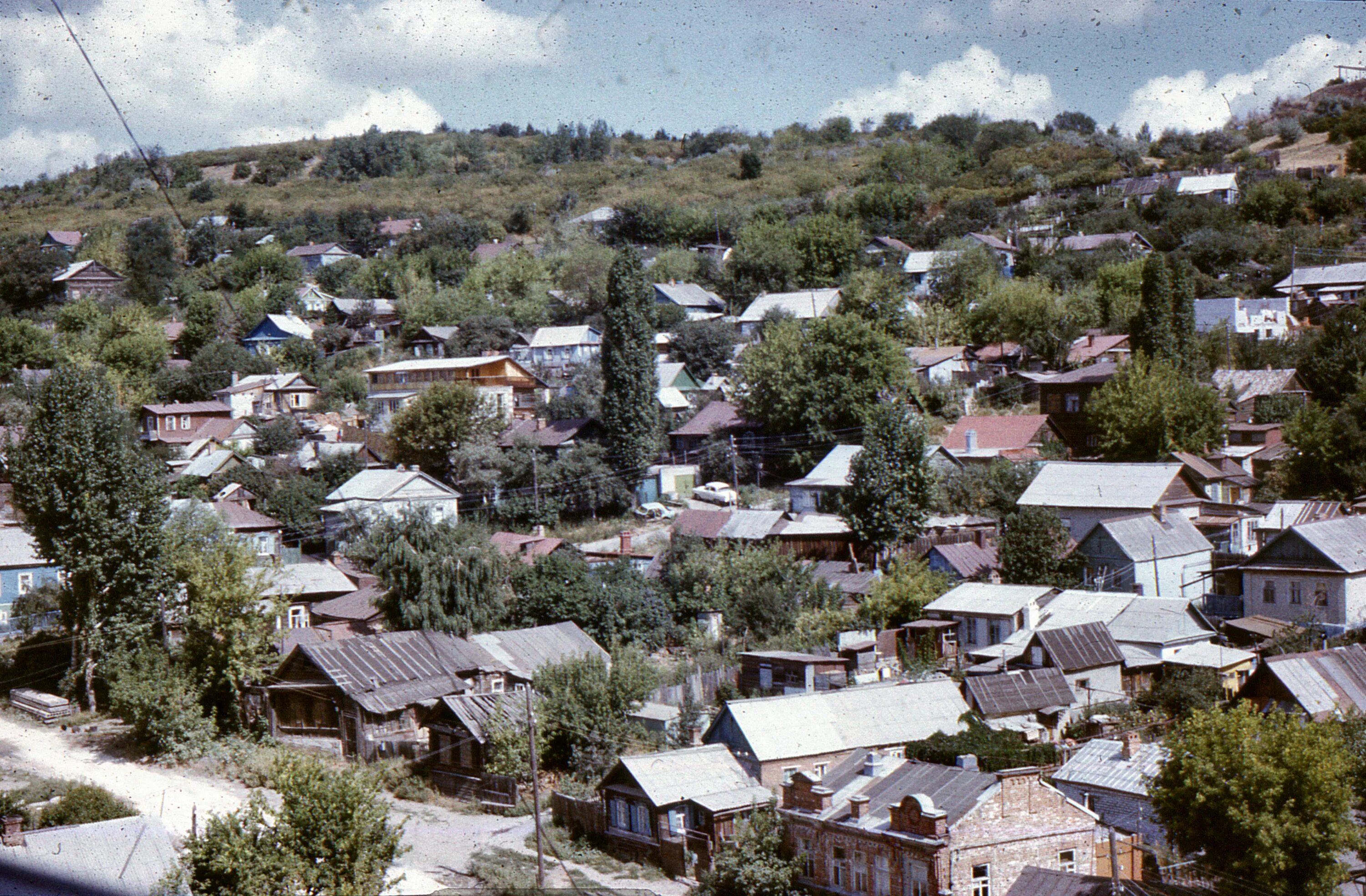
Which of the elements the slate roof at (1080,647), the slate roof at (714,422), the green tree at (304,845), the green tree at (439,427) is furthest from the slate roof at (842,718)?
the green tree at (439,427)

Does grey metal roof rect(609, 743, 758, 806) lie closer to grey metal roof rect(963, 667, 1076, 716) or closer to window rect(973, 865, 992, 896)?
grey metal roof rect(963, 667, 1076, 716)

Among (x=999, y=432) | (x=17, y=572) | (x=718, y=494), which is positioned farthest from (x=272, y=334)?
(x=999, y=432)

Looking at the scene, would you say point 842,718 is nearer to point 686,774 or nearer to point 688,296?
point 686,774

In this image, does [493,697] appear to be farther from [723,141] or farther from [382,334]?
[723,141]

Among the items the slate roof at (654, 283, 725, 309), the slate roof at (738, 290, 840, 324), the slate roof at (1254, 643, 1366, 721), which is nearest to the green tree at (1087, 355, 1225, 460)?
the slate roof at (1254, 643, 1366, 721)

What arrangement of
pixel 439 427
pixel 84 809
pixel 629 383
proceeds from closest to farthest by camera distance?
pixel 84 809
pixel 629 383
pixel 439 427

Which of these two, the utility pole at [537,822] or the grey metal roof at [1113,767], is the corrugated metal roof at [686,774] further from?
the grey metal roof at [1113,767]

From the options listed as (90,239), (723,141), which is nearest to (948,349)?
(90,239)
